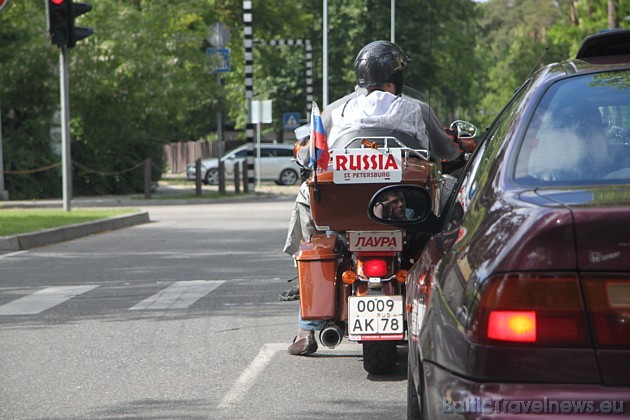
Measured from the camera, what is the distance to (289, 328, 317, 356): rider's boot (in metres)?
7.45

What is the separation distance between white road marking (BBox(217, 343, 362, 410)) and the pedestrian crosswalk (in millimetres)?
2126

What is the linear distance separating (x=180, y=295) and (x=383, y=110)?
4.31 m

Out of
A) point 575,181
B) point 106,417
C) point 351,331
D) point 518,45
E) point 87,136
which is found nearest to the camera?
point 575,181

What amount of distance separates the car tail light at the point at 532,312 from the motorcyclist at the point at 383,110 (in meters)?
3.60

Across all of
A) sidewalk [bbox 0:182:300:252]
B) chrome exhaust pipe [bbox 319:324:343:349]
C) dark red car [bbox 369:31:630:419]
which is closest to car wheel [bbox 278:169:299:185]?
sidewalk [bbox 0:182:300:252]

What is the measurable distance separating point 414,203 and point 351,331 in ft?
6.19

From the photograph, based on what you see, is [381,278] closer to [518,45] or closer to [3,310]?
[3,310]

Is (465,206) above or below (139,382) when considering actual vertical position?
above

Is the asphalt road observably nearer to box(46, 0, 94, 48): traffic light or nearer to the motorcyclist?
the motorcyclist

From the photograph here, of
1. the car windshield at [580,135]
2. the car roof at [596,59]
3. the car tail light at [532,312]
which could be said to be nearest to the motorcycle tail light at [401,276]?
the car roof at [596,59]

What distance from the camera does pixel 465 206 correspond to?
12.5ft

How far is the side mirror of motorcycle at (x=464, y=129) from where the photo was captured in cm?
793

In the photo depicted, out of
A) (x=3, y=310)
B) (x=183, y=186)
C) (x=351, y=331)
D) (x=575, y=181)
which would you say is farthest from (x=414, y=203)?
(x=183, y=186)

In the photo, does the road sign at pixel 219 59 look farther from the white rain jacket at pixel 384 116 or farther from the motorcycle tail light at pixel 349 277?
the motorcycle tail light at pixel 349 277
